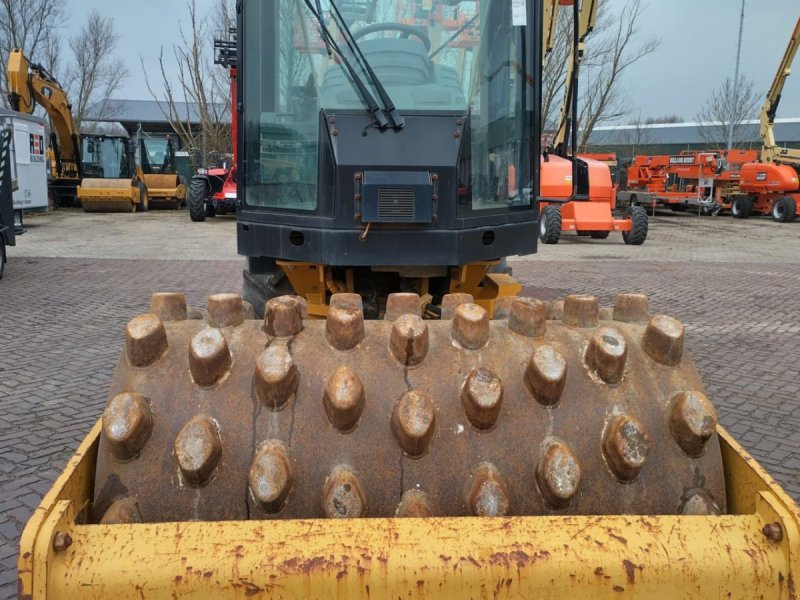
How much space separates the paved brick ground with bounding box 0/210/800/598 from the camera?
4633mm

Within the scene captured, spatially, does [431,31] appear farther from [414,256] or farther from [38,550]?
[38,550]

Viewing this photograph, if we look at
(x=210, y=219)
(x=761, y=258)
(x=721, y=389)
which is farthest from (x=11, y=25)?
(x=721, y=389)

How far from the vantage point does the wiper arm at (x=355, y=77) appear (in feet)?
9.36

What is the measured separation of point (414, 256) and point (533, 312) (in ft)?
2.83

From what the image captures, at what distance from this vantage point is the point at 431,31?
3.06 m

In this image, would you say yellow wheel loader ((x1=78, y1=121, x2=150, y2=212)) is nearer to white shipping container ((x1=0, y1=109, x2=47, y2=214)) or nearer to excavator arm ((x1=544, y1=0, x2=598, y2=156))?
white shipping container ((x1=0, y1=109, x2=47, y2=214))

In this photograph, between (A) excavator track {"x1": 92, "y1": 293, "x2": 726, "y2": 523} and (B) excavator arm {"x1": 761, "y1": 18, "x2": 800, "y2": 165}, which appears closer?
(A) excavator track {"x1": 92, "y1": 293, "x2": 726, "y2": 523}

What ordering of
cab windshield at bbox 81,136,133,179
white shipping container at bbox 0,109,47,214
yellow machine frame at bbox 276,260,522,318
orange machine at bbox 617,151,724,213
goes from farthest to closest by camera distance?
cab windshield at bbox 81,136,133,179, orange machine at bbox 617,151,724,213, white shipping container at bbox 0,109,47,214, yellow machine frame at bbox 276,260,522,318

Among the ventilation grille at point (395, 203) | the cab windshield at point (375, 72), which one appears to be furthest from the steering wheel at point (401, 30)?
the ventilation grille at point (395, 203)

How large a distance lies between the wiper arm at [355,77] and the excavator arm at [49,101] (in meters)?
21.1

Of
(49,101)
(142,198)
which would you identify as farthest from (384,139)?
(142,198)

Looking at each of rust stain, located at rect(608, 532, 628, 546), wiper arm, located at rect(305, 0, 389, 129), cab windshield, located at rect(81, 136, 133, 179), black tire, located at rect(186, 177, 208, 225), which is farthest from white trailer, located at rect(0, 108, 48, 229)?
rust stain, located at rect(608, 532, 628, 546)

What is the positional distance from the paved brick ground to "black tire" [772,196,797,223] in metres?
10.6

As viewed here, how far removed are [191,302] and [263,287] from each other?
5958 mm
